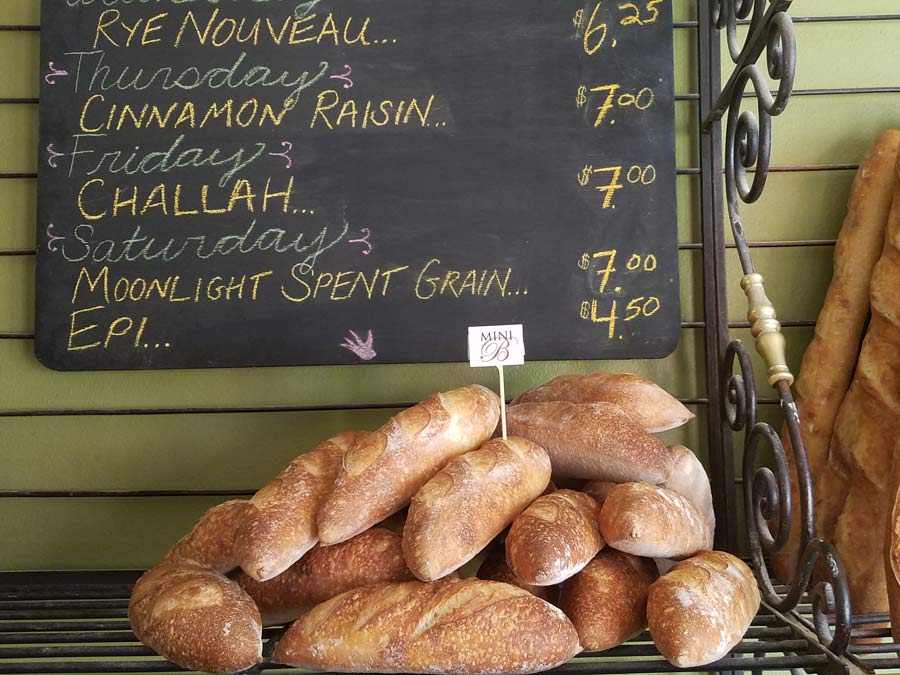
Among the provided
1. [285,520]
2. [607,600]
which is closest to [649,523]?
[607,600]

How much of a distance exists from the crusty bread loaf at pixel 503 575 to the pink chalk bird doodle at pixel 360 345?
0.54m

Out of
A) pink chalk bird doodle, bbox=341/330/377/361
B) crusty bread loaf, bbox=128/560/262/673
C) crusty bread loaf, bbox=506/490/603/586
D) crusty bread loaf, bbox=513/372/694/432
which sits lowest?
crusty bread loaf, bbox=128/560/262/673

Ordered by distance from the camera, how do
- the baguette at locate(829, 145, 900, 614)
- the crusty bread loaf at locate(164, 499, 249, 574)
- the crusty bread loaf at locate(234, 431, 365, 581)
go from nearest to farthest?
the crusty bread loaf at locate(234, 431, 365, 581) < the crusty bread loaf at locate(164, 499, 249, 574) < the baguette at locate(829, 145, 900, 614)

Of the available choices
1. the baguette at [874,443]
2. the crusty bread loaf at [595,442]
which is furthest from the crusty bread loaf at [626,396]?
the baguette at [874,443]

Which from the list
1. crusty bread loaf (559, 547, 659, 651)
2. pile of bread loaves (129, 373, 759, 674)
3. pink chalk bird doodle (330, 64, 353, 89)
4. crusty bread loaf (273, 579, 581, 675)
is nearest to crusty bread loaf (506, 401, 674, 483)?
pile of bread loaves (129, 373, 759, 674)

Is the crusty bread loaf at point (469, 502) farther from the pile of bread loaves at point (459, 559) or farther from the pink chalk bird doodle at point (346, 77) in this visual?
the pink chalk bird doodle at point (346, 77)

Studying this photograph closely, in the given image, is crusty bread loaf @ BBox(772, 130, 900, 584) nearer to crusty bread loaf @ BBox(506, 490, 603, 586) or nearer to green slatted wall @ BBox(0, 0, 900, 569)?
green slatted wall @ BBox(0, 0, 900, 569)

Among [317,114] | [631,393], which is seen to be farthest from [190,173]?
[631,393]

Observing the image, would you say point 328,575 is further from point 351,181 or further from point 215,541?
point 351,181

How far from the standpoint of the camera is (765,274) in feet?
5.28

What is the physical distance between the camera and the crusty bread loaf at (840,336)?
139 cm

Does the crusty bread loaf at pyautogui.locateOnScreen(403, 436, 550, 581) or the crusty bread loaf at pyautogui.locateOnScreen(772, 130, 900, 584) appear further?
the crusty bread loaf at pyautogui.locateOnScreen(772, 130, 900, 584)

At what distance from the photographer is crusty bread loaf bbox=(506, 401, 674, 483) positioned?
3.76ft

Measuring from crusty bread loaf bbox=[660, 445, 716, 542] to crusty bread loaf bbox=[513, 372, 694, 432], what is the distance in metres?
0.09
